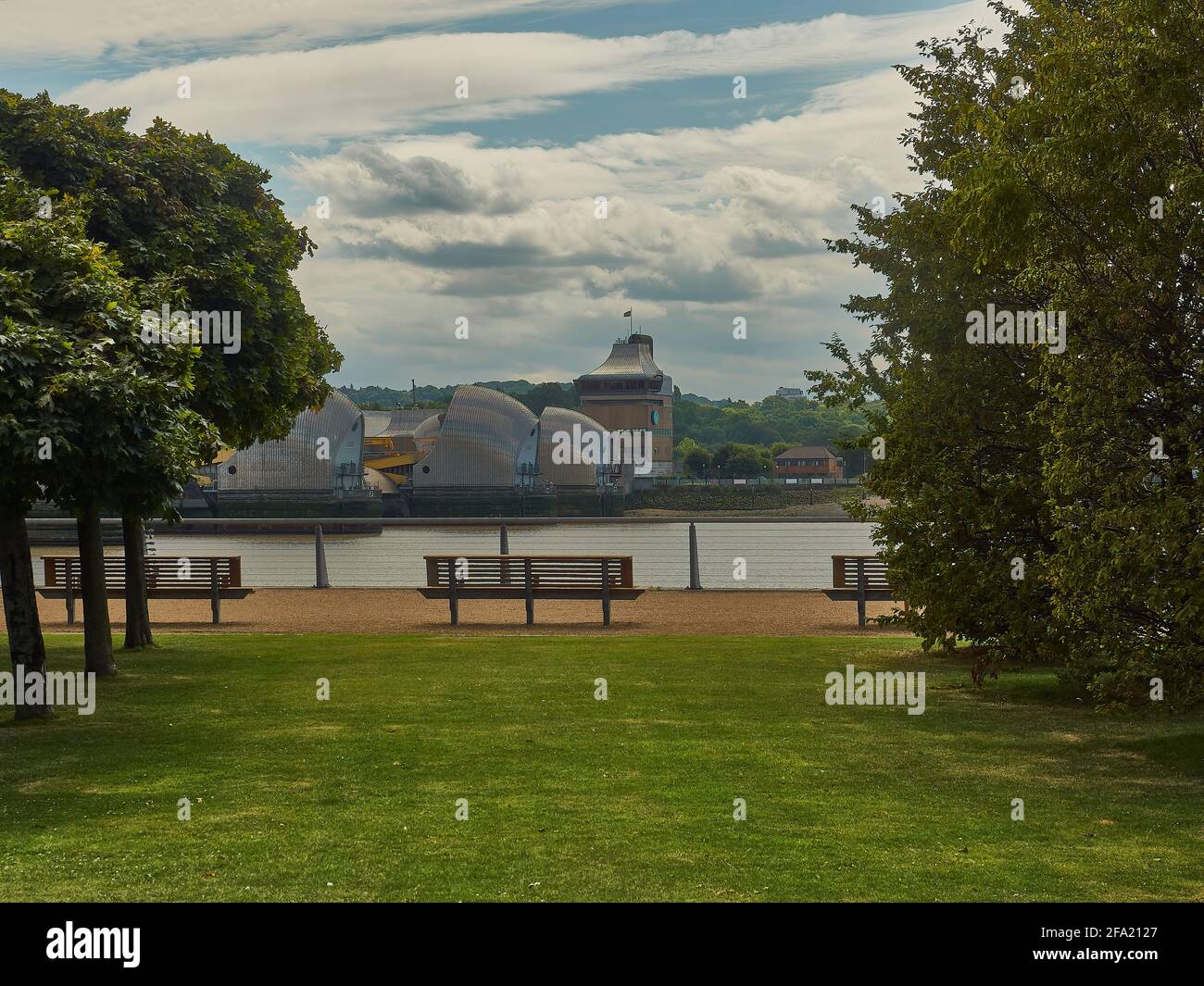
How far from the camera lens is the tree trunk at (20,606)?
10250 millimetres

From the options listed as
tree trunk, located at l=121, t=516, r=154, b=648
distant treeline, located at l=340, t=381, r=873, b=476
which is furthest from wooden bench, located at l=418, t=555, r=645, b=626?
distant treeline, located at l=340, t=381, r=873, b=476

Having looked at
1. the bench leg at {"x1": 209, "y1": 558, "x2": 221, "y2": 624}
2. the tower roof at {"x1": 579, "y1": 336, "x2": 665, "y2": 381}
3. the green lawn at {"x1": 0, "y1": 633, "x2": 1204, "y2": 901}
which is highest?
the tower roof at {"x1": 579, "y1": 336, "x2": 665, "y2": 381}

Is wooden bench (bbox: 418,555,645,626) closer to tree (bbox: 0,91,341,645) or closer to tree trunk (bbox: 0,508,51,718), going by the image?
tree (bbox: 0,91,341,645)

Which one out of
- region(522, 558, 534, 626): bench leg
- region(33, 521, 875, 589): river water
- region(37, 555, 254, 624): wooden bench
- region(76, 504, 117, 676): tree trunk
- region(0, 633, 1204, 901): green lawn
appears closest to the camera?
region(0, 633, 1204, 901): green lawn

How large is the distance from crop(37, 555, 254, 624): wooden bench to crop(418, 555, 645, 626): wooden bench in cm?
300

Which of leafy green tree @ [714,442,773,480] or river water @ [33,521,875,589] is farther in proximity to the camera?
leafy green tree @ [714,442,773,480]

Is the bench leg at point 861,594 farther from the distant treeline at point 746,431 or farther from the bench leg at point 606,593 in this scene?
the distant treeline at point 746,431

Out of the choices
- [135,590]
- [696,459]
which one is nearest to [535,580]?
[135,590]

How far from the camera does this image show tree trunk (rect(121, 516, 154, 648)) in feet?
49.6

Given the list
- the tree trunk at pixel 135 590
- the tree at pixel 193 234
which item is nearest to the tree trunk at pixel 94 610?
the tree at pixel 193 234

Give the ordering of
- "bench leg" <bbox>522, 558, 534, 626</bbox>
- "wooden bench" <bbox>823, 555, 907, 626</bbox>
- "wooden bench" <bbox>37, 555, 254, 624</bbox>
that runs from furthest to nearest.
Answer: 1. "wooden bench" <bbox>37, 555, 254, 624</bbox>
2. "bench leg" <bbox>522, 558, 534, 626</bbox>
3. "wooden bench" <bbox>823, 555, 907, 626</bbox>

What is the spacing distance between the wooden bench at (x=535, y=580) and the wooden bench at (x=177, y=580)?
9.83ft

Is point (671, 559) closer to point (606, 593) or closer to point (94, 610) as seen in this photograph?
point (606, 593)
